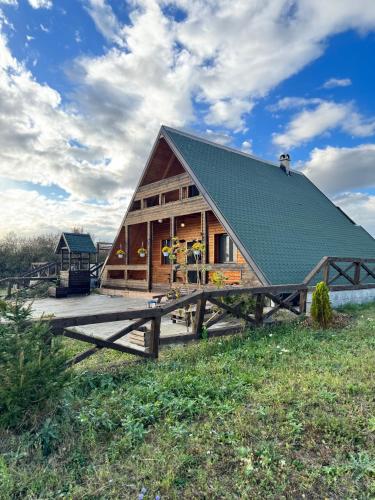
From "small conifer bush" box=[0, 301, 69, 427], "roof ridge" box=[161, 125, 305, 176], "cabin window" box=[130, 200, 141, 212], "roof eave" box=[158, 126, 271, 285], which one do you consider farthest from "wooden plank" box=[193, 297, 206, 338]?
"cabin window" box=[130, 200, 141, 212]

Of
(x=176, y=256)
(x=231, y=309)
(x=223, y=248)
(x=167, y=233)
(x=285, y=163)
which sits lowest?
(x=231, y=309)

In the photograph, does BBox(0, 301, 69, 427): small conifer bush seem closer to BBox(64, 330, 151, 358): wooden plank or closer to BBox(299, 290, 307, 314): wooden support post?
BBox(64, 330, 151, 358): wooden plank

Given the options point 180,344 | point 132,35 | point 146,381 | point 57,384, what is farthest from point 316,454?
point 132,35

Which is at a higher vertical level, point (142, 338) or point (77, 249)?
point (77, 249)

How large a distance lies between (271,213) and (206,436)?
11.1 metres

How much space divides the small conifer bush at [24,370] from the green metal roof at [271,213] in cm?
737

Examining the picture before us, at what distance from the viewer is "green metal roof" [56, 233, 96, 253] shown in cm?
1943

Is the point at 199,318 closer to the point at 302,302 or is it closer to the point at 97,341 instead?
the point at 97,341

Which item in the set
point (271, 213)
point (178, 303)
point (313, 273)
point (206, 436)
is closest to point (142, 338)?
point (178, 303)

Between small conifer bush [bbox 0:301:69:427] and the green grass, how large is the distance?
7.2 inches

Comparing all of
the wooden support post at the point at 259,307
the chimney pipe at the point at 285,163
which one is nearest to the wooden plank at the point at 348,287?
the wooden support post at the point at 259,307

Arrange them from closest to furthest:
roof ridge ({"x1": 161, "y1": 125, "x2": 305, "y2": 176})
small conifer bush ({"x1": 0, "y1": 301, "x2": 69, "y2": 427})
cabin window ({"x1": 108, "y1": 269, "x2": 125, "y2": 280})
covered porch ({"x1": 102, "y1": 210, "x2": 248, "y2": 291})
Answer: small conifer bush ({"x1": 0, "y1": 301, "x2": 69, "y2": 427}) → covered porch ({"x1": 102, "y1": 210, "x2": 248, "y2": 291}) → roof ridge ({"x1": 161, "y1": 125, "x2": 305, "y2": 176}) → cabin window ({"x1": 108, "y1": 269, "x2": 125, "y2": 280})

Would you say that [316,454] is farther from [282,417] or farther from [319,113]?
[319,113]

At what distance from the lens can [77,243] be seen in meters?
19.9
